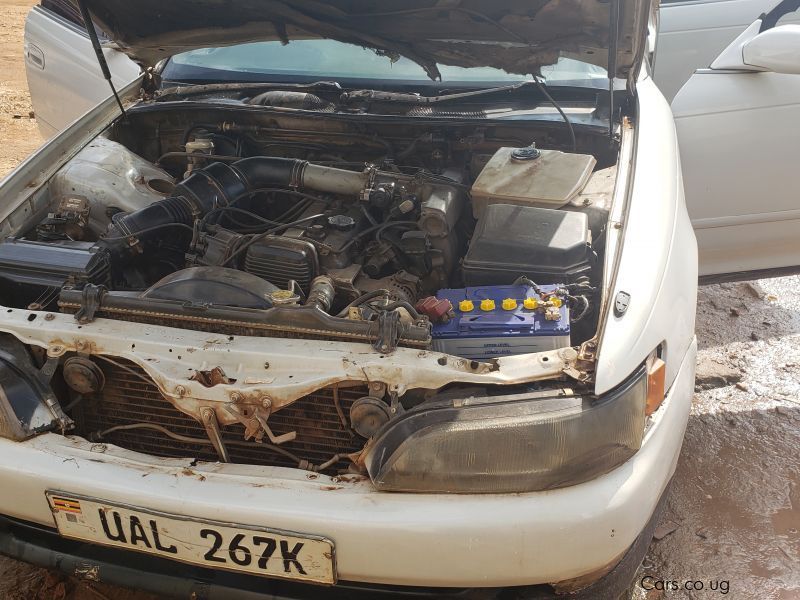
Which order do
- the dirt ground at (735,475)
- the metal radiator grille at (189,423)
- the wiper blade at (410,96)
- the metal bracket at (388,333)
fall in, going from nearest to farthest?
1. the metal bracket at (388,333)
2. the metal radiator grille at (189,423)
3. the dirt ground at (735,475)
4. the wiper blade at (410,96)

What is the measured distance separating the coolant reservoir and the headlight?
0.85 m

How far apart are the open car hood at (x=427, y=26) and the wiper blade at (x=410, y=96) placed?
0.79 ft

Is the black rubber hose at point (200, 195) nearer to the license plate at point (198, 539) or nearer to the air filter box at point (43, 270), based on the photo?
the air filter box at point (43, 270)

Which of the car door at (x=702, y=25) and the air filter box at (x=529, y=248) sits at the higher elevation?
the car door at (x=702, y=25)

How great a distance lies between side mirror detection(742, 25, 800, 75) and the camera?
2652 mm

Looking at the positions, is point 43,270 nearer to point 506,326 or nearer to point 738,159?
point 506,326

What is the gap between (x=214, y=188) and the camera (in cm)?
241

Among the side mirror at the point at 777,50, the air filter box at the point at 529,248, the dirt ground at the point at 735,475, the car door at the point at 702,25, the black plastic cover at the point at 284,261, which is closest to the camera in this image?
the air filter box at the point at 529,248

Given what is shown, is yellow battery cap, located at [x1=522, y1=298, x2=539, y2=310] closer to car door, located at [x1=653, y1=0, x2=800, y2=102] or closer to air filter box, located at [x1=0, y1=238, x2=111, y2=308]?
air filter box, located at [x1=0, y1=238, x2=111, y2=308]

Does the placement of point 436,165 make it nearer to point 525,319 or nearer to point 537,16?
point 537,16

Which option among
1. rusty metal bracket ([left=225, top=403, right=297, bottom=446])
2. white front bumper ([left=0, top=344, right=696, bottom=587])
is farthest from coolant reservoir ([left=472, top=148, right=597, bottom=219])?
rusty metal bracket ([left=225, top=403, right=297, bottom=446])

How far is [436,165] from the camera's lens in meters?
2.64

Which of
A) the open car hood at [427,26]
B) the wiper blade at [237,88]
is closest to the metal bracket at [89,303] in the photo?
the open car hood at [427,26]

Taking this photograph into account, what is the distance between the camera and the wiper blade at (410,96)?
9.13 ft
